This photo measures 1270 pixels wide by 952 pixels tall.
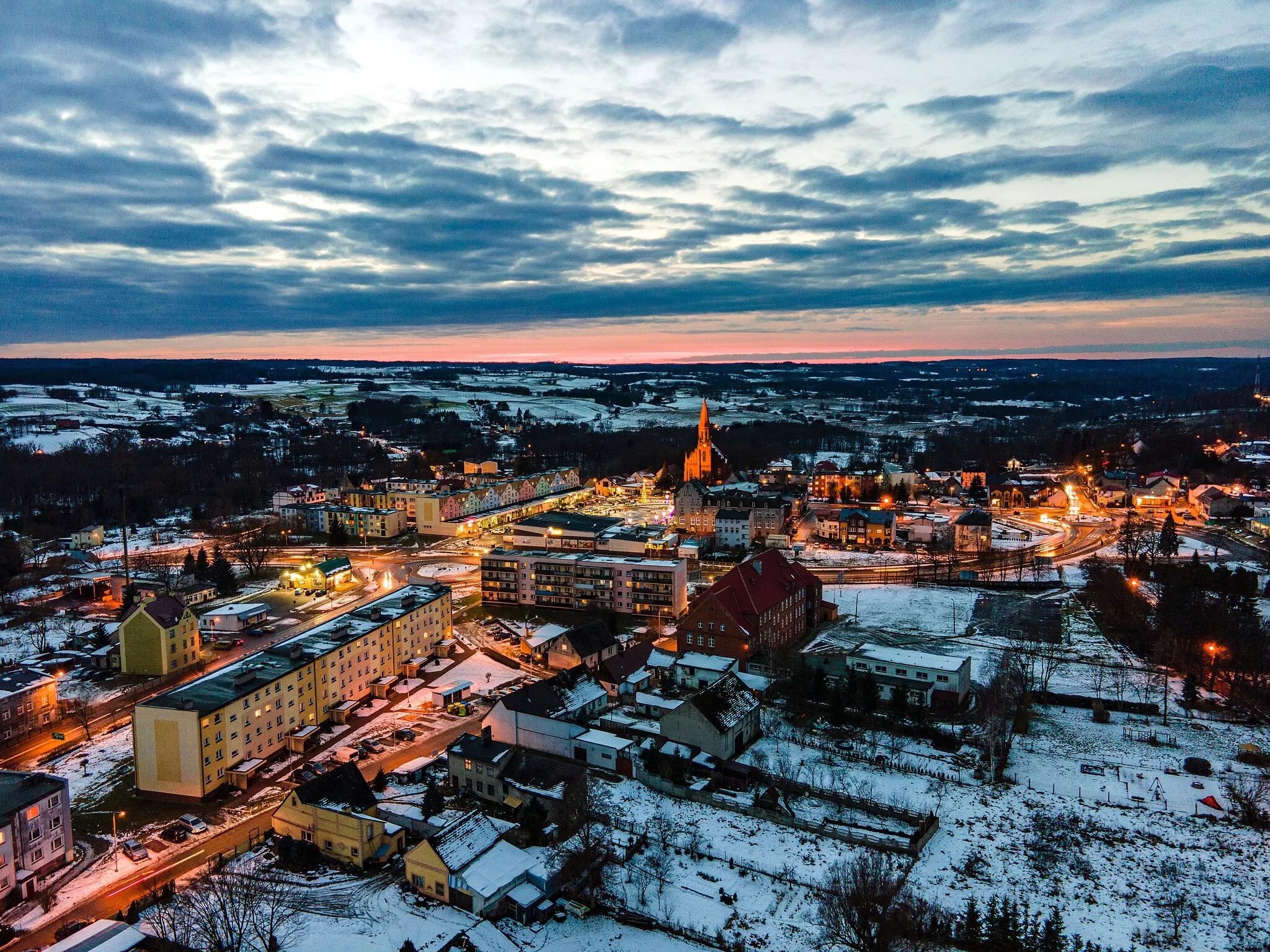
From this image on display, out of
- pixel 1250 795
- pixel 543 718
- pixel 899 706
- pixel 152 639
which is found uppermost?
pixel 152 639

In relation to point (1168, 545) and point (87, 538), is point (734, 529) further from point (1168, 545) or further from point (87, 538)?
point (87, 538)

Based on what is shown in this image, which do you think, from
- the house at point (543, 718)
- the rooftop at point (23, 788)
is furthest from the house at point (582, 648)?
the rooftop at point (23, 788)

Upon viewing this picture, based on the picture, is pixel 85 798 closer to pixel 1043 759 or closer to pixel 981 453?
pixel 1043 759

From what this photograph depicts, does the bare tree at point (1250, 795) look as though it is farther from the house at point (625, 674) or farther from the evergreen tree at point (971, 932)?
the house at point (625, 674)

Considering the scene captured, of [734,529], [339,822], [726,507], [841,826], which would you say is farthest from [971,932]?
[726,507]

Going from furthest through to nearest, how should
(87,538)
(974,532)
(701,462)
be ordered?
(701,462) → (87,538) → (974,532)

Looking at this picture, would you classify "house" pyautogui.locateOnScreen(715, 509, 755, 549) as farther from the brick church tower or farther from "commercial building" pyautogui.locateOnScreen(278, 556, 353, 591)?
the brick church tower

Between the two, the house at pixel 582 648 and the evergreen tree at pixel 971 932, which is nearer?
the evergreen tree at pixel 971 932
